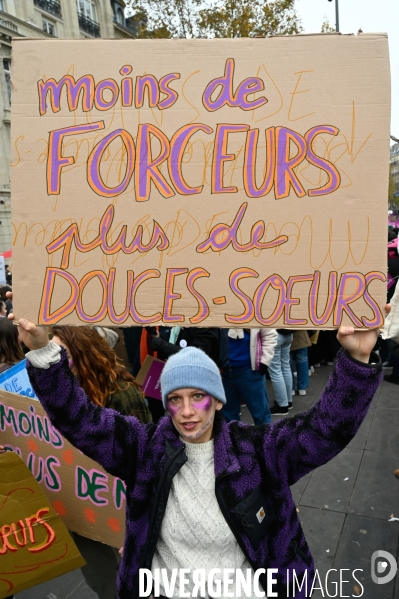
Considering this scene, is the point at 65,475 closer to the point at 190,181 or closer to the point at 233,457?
the point at 233,457

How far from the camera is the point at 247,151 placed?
63.1 inches

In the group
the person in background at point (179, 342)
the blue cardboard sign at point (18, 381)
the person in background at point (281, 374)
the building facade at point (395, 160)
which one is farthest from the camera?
the building facade at point (395, 160)

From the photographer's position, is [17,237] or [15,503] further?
[15,503]

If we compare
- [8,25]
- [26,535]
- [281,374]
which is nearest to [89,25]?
[8,25]

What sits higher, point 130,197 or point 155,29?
point 155,29

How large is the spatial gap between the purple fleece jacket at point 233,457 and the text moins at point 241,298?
0.14 meters

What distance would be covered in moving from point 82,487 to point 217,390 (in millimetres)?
1029

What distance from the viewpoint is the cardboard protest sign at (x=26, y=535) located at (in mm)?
2143

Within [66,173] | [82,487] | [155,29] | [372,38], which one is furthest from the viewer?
[155,29]

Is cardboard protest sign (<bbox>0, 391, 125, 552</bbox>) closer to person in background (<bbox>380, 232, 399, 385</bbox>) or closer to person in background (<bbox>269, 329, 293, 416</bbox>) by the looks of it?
person in background (<bbox>269, 329, 293, 416</bbox>)

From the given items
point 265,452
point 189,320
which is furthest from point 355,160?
point 265,452

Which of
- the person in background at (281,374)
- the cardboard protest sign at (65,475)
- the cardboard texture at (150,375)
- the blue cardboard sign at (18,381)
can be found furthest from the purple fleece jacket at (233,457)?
the person in background at (281,374)

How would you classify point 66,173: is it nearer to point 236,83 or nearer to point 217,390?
point 236,83

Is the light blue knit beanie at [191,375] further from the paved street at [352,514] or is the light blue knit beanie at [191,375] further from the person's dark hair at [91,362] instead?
the paved street at [352,514]
